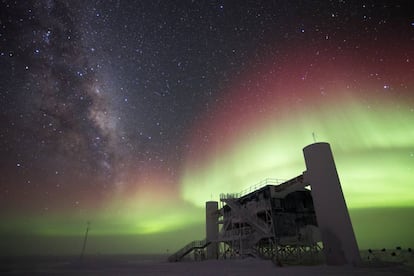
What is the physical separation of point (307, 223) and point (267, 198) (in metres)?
7.34

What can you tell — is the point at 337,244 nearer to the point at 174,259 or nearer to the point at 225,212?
the point at 225,212

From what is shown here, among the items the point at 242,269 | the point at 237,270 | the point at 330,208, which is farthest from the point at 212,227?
the point at 237,270

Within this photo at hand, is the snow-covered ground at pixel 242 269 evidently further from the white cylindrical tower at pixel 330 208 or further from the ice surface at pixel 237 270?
the white cylindrical tower at pixel 330 208

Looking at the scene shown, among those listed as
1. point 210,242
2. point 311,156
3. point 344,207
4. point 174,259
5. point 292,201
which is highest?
point 311,156

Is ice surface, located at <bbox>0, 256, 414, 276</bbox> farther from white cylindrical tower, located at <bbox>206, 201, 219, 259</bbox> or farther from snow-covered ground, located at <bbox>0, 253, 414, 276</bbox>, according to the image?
white cylindrical tower, located at <bbox>206, 201, 219, 259</bbox>

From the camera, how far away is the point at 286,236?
33.3 m

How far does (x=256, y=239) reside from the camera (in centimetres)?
3428

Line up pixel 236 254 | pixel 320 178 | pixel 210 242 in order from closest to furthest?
pixel 320 178 < pixel 236 254 < pixel 210 242

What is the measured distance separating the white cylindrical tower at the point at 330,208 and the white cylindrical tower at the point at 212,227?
1077 inches

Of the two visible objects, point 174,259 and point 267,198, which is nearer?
point 267,198

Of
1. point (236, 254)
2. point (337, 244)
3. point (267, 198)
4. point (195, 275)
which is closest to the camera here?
point (195, 275)

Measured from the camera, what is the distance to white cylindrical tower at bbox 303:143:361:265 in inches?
907

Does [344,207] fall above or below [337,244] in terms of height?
above

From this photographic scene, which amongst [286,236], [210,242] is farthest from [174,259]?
[286,236]
